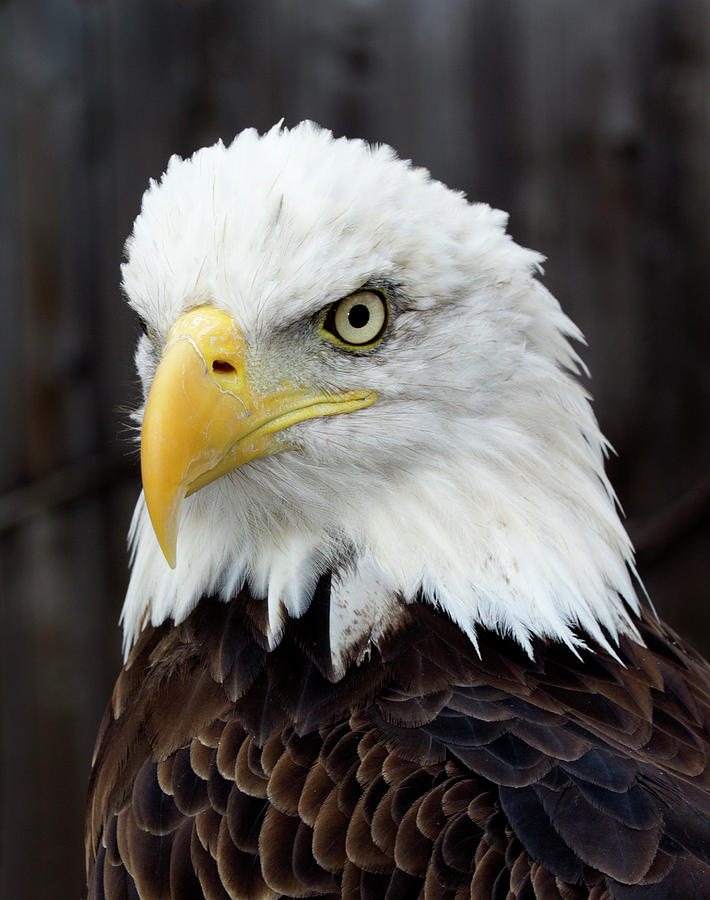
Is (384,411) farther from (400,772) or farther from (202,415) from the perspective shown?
(400,772)

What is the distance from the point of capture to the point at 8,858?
3680 mm

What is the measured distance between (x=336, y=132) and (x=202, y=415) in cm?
206

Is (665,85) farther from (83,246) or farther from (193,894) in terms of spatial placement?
(193,894)

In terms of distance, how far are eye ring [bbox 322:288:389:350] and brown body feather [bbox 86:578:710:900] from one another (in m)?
0.42

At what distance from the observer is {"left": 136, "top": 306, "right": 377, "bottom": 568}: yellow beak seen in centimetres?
148

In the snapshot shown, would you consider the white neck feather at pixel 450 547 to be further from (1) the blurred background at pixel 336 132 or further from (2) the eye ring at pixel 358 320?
(1) the blurred background at pixel 336 132

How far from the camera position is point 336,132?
3320 millimetres

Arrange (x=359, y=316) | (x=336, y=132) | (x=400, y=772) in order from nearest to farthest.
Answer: (x=400, y=772) < (x=359, y=316) < (x=336, y=132)

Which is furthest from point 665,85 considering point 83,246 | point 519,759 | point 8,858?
point 8,858

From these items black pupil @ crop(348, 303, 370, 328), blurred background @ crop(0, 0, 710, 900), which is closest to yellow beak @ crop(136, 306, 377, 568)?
black pupil @ crop(348, 303, 370, 328)

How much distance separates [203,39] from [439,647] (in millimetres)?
2460

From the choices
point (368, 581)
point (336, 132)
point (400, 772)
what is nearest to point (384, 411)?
point (368, 581)

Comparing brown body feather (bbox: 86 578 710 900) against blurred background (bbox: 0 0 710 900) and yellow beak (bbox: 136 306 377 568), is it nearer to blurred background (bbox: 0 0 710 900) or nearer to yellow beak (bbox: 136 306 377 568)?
yellow beak (bbox: 136 306 377 568)

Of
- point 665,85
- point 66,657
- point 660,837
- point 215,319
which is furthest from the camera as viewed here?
point 66,657
